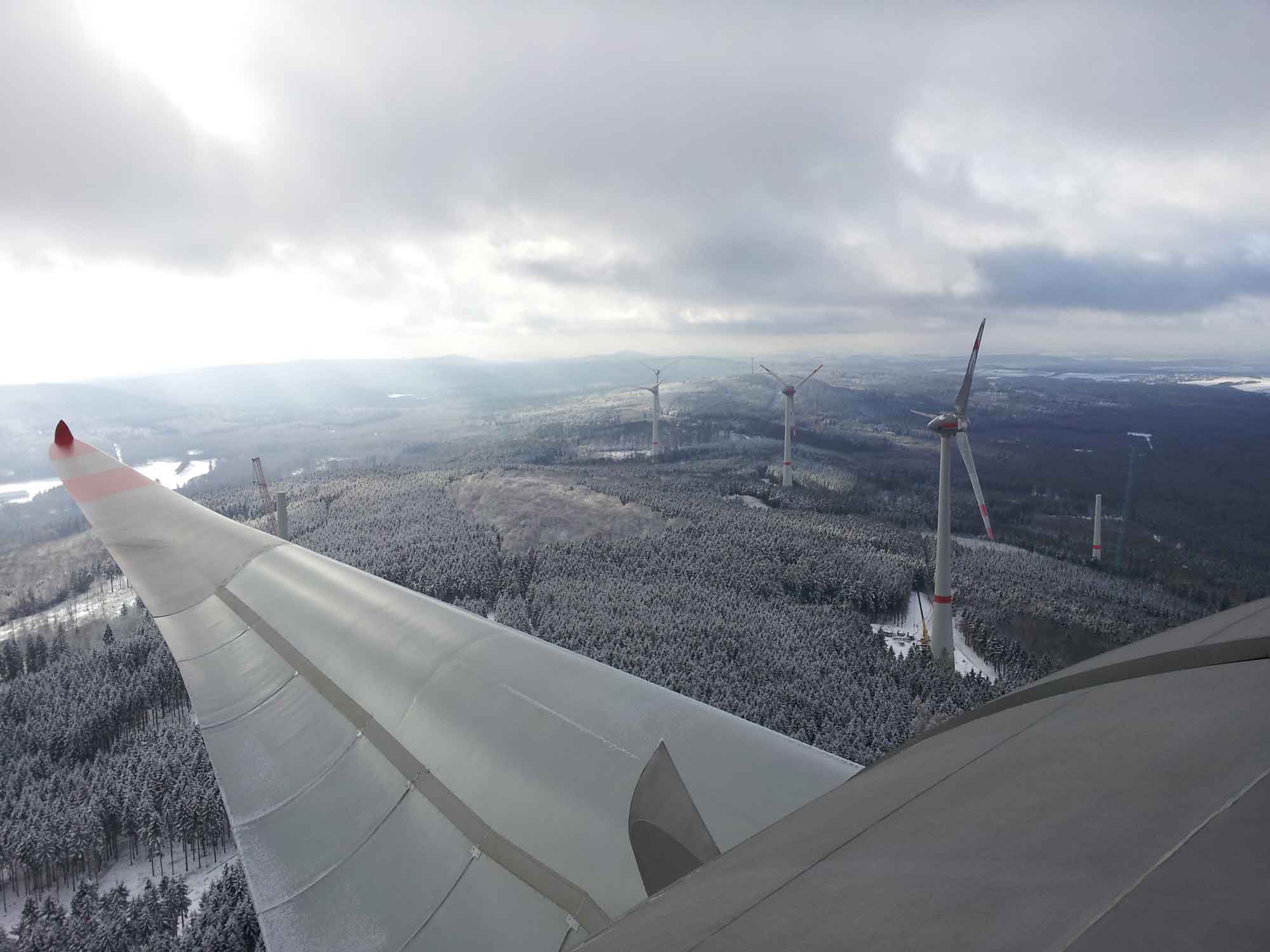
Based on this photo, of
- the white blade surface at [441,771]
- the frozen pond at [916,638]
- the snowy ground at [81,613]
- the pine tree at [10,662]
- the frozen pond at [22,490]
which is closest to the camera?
the white blade surface at [441,771]

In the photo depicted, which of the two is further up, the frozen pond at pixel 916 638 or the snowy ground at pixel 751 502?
the snowy ground at pixel 751 502

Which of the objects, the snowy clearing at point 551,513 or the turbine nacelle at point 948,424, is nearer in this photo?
the turbine nacelle at point 948,424

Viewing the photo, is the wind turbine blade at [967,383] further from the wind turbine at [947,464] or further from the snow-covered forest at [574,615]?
the snow-covered forest at [574,615]

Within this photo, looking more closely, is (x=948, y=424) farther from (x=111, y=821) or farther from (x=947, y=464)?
(x=111, y=821)

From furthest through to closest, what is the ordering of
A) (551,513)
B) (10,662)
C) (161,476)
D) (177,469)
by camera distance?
1. (177,469)
2. (161,476)
3. (551,513)
4. (10,662)

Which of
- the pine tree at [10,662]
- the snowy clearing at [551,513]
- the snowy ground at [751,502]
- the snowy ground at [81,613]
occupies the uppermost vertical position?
the snowy clearing at [551,513]

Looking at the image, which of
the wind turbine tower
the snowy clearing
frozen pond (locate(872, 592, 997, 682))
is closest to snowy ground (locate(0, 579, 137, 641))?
the snowy clearing

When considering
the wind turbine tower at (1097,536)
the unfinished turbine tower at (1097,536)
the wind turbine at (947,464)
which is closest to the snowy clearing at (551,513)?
the wind turbine at (947,464)

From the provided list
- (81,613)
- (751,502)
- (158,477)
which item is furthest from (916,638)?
(158,477)
